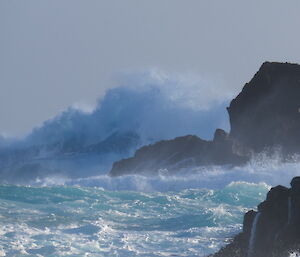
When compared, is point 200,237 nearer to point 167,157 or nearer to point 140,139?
point 167,157

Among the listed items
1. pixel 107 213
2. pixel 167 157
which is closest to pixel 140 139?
pixel 167 157

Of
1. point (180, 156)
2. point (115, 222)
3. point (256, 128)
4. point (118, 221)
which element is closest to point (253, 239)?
point (115, 222)

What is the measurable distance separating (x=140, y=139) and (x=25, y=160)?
54.6 feet

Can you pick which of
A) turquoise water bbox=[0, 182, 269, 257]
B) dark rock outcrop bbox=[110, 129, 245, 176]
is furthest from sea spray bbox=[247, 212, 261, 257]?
dark rock outcrop bbox=[110, 129, 245, 176]

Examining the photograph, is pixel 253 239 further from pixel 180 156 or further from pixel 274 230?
pixel 180 156

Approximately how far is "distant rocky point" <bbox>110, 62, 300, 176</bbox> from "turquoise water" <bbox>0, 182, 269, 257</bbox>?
1517 cm

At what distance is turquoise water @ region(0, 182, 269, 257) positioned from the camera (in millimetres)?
16031

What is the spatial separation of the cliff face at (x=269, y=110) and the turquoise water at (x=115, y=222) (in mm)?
15329

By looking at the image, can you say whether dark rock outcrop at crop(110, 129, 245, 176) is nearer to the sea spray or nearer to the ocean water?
the ocean water

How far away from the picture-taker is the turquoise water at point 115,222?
52.6 ft

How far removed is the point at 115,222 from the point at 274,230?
8459 millimetres

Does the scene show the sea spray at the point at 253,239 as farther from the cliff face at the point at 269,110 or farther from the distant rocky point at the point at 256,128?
the cliff face at the point at 269,110

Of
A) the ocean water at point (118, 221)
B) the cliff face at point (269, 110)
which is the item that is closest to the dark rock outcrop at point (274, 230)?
the ocean water at point (118, 221)

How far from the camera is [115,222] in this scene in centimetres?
2098
